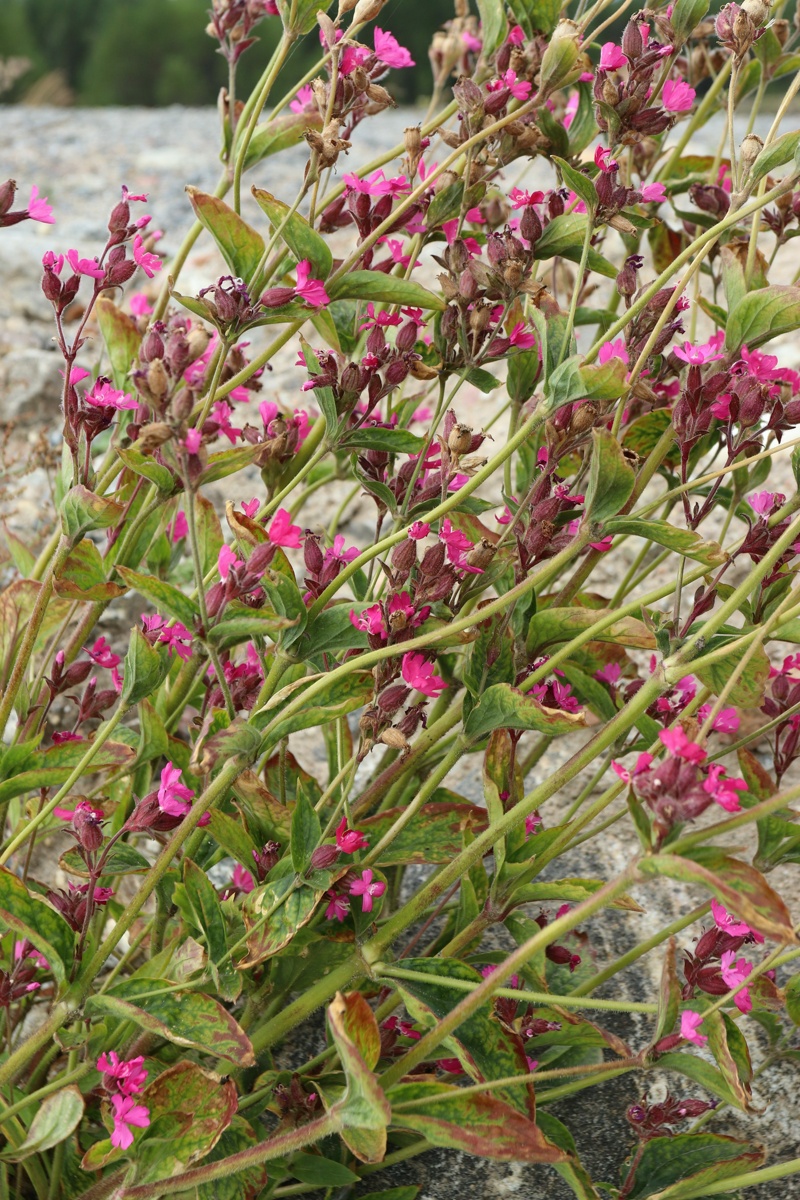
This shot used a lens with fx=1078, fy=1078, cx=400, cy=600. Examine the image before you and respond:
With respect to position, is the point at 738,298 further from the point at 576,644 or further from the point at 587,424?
the point at 576,644

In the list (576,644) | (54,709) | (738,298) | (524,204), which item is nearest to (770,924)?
(576,644)

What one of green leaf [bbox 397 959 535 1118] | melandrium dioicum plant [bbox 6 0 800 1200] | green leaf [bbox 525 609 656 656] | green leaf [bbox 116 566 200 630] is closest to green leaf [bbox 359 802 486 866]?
melandrium dioicum plant [bbox 6 0 800 1200]

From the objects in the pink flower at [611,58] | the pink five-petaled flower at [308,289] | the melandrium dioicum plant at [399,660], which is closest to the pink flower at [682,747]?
the melandrium dioicum plant at [399,660]

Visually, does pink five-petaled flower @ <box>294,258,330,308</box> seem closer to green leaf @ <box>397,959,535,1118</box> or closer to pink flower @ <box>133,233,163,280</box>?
pink flower @ <box>133,233,163,280</box>

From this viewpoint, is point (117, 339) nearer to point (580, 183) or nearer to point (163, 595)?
point (163, 595)

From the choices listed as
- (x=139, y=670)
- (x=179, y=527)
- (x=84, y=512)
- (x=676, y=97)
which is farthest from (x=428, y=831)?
(x=676, y=97)
